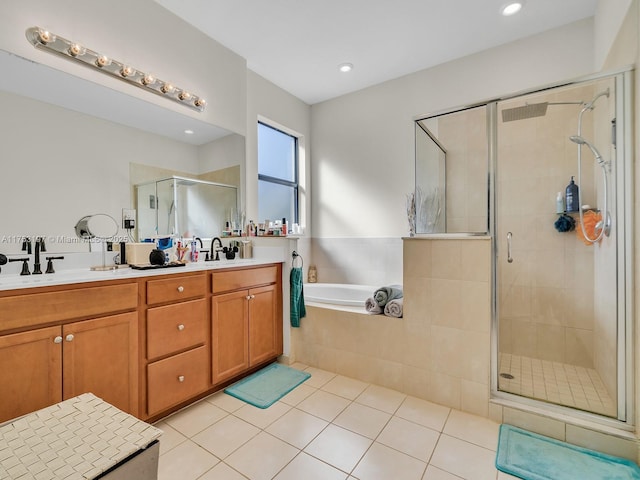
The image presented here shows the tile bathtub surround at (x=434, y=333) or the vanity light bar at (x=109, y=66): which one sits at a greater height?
the vanity light bar at (x=109, y=66)

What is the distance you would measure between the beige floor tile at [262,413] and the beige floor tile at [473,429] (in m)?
1.00

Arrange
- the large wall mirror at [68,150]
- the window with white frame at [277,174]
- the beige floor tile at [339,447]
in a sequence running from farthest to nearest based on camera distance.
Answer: the window with white frame at [277,174], the large wall mirror at [68,150], the beige floor tile at [339,447]

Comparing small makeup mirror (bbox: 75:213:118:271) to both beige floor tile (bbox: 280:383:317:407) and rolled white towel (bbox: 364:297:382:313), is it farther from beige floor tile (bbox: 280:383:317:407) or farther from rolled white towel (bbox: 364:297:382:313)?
rolled white towel (bbox: 364:297:382:313)

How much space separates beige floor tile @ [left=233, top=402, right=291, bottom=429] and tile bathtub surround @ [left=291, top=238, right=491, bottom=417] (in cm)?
64

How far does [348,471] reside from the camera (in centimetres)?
144

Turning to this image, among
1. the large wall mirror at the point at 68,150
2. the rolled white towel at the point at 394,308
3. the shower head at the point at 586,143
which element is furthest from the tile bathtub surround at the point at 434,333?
the large wall mirror at the point at 68,150

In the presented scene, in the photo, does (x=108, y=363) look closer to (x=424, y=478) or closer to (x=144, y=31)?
(x=424, y=478)

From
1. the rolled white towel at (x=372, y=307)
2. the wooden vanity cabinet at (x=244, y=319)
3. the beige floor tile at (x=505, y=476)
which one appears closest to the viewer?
the beige floor tile at (x=505, y=476)

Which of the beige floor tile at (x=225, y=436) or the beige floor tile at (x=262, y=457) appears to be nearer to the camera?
the beige floor tile at (x=262, y=457)

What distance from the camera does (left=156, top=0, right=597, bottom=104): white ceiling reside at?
222 cm

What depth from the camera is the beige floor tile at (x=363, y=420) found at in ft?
5.73

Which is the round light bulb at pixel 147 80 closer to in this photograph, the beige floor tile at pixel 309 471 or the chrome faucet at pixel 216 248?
the chrome faucet at pixel 216 248

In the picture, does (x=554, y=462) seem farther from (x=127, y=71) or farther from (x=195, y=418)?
(x=127, y=71)

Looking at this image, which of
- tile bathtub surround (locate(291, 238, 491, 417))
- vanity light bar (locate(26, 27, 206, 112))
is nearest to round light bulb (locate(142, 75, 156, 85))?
vanity light bar (locate(26, 27, 206, 112))
